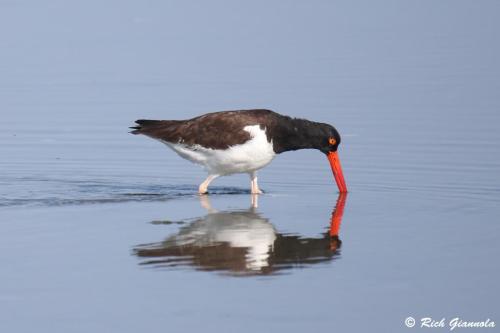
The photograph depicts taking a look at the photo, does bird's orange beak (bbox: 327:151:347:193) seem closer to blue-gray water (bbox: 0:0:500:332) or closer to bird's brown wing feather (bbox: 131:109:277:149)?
blue-gray water (bbox: 0:0:500:332)

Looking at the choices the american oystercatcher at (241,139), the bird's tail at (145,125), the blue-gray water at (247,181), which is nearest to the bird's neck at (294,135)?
the american oystercatcher at (241,139)

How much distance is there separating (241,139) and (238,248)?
275 centimetres

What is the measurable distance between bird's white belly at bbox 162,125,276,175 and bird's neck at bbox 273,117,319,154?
0.45 ft

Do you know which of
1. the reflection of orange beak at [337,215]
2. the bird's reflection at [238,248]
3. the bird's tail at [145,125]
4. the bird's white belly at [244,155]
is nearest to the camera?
the bird's reflection at [238,248]

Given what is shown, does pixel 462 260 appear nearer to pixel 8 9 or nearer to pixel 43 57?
pixel 43 57

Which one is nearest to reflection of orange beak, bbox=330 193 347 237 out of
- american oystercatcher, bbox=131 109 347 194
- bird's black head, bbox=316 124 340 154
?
american oystercatcher, bbox=131 109 347 194

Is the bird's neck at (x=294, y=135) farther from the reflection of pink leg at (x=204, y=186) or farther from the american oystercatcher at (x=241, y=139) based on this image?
the reflection of pink leg at (x=204, y=186)

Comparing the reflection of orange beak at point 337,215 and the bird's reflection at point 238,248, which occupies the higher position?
the reflection of orange beak at point 337,215

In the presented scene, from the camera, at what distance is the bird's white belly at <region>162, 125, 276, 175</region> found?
12.8 meters

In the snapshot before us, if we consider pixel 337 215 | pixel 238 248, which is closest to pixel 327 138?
pixel 337 215

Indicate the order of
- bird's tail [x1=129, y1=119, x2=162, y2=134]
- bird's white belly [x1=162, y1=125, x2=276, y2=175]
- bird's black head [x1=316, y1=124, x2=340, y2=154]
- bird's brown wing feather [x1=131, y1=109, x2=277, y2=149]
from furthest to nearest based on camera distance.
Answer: bird's tail [x1=129, y1=119, x2=162, y2=134] → bird's black head [x1=316, y1=124, x2=340, y2=154] → bird's brown wing feather [x1=131, y1=109, x2=277, y2=149] → bird's white belly [x1=162, y1=125, x2=276, y2=175]

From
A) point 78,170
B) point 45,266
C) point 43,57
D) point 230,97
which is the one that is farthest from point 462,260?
point 43,57

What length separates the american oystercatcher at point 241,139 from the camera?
42.2ft

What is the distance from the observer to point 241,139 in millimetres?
12859
